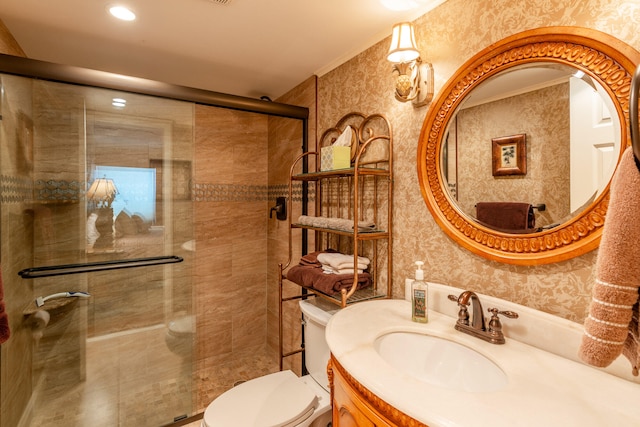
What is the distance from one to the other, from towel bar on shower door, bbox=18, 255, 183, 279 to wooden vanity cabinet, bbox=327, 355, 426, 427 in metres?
1.30

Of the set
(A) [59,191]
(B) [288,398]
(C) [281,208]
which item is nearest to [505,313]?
(B) [288,398]

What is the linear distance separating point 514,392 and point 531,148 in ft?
2.50

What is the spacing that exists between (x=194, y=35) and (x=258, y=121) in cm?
117

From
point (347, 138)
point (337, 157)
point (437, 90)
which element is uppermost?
point (437, 90)

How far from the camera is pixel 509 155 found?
1126mm

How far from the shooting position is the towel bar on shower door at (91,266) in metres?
1.64

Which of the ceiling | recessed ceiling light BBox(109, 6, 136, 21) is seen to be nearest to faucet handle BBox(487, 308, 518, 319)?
the ceiling

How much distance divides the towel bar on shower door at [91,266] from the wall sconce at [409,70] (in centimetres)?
160

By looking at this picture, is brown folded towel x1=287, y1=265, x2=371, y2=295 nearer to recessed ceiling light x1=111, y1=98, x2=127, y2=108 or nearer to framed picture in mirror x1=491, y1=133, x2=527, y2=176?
framed picture in mirror x1=491, y1=133, x2=527, y2=176

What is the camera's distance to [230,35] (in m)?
1.70

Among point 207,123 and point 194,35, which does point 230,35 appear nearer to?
point 194,35

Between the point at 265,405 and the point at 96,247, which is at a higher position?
the point at 96,247

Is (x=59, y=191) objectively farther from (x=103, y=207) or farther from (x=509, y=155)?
(x=509, y=155)

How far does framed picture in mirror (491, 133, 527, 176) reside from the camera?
3.59ft
